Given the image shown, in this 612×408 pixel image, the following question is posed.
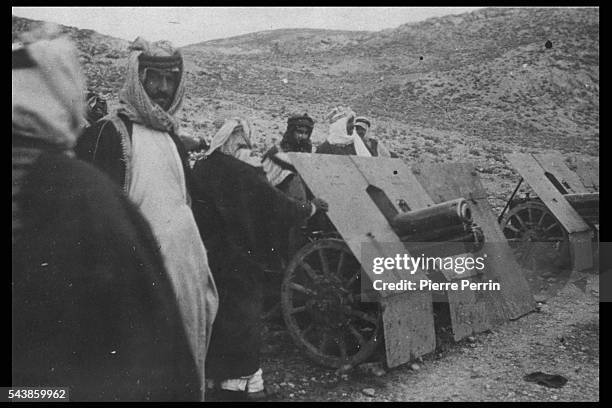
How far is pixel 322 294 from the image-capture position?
14.6 feet

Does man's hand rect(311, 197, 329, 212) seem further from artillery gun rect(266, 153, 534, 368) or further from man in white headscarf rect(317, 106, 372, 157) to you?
man in white headscarf rect(317, 106, 372, 157)

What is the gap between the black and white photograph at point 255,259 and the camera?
10.7ft

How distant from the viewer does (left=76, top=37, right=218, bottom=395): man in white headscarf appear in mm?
3588

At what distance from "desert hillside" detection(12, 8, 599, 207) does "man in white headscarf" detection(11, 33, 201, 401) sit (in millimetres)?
3034

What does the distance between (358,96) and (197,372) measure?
32.2 feet

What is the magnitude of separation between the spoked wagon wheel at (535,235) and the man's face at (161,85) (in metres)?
5.01

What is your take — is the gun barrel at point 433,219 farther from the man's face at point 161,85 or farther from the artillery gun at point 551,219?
the artillery gun at point 551,219

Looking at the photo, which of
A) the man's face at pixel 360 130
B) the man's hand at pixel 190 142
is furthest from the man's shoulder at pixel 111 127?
the man's face at pixel 360 130

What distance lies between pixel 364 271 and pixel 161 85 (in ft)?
6.79

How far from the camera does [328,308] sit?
4430 millimetres

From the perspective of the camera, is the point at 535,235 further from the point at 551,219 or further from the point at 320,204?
the point at 320,204

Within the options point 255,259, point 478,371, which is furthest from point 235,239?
point 478,371
